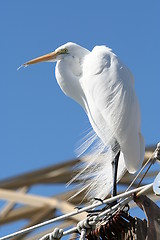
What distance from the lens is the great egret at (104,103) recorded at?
4719 millimetres

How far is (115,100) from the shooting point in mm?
4902

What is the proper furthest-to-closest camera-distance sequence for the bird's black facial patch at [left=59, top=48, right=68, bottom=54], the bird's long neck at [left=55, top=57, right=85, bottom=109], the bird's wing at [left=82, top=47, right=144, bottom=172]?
the bird's black facial patch at [left=59, top=48, right=68, bottom=54] → the bird's long neck at [left=55, top=57, right=85, bottom=109] → the bird's wing at [left=82, top=47, right=144, bottom=172]

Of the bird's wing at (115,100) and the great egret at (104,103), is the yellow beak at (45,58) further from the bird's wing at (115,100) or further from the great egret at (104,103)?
the bird's wing at (115,100)

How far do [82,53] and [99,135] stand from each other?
633 millimetres

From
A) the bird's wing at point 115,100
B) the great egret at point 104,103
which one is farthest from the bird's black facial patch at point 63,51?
the bird's wing at point 115,100

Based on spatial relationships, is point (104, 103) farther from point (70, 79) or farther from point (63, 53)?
point (63, 53)

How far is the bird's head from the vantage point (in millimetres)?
5310

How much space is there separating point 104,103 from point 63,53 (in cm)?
57

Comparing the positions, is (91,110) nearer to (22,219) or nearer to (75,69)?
(75,69)

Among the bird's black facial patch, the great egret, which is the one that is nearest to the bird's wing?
the great egret

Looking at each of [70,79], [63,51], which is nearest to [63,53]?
[63,51]

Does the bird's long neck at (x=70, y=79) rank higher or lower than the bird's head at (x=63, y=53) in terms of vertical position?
lower

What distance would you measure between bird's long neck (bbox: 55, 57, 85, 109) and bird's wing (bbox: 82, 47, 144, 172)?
0.23 ft

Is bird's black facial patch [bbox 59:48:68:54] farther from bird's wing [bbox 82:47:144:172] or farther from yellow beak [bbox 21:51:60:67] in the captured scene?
bird's wing [bbox 82:47:144:172]
